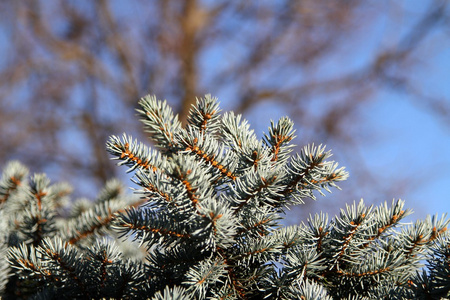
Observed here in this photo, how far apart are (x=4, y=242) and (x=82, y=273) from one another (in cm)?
26

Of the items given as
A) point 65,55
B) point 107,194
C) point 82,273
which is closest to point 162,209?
point 82,273

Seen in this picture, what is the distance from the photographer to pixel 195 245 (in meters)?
0.63

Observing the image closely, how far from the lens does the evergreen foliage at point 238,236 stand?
1.93 ft

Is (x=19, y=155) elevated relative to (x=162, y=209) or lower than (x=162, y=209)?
elevated

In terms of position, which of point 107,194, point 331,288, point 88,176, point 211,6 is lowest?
point 331,288

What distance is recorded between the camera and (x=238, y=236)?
65 cm

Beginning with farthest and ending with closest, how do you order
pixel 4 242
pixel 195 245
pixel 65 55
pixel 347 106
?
1. pixel 347 106
2. pixel 65 55
3. pixel 4 242
4. pixel 195 245

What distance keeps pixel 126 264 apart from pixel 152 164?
0.57ft

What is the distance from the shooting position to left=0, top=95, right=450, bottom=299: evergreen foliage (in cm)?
59

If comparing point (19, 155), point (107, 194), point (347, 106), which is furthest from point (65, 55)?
point (107, 194)

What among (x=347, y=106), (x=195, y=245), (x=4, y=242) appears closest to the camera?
(x=195, y=245)

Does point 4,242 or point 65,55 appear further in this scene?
point 65,55

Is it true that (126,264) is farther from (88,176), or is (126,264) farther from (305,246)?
(88,176)

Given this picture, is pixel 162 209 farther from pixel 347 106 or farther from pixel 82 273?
pixel 347 106
